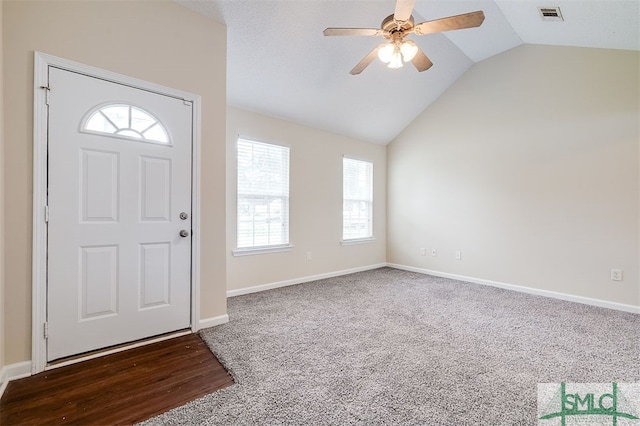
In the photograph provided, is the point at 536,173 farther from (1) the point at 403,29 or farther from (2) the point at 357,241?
(1) the point at 403,29

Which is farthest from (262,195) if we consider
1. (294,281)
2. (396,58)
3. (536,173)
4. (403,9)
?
(536,173)

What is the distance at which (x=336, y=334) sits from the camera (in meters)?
2.46

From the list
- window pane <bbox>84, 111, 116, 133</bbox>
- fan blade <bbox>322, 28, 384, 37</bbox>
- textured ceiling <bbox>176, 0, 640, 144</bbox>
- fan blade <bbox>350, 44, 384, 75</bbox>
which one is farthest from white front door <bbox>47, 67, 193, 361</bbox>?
fan blade <bbox>350, 44, 384, 75</bbox>

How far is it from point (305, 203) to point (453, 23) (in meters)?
2.85

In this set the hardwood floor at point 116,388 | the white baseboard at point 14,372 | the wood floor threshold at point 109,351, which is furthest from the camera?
the wood floor threshold at point 109,351

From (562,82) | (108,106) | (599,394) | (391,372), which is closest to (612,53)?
(562,82)

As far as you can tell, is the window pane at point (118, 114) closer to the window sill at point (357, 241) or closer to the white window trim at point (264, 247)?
the white window trim at point (264, 247)

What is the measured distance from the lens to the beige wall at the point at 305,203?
3574mm

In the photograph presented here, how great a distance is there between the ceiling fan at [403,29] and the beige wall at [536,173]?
2383 millimetres

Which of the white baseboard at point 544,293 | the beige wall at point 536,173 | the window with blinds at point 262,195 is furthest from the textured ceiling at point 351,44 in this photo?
the white baseboard at point 544,293

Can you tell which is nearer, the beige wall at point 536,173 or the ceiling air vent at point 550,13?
the ceiling air vent at point 550,13

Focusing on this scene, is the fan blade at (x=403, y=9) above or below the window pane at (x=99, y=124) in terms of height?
above

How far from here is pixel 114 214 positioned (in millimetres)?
2156

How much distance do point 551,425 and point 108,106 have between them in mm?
3409
